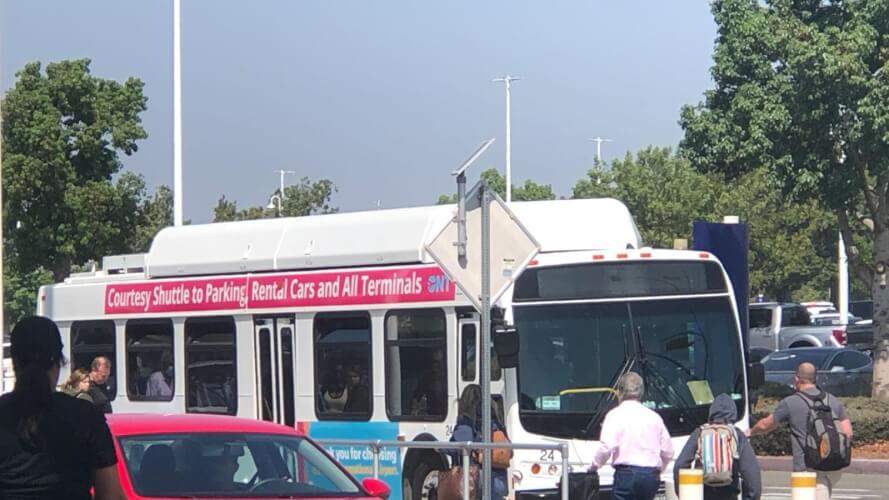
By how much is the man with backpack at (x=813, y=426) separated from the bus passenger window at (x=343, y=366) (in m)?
4.96

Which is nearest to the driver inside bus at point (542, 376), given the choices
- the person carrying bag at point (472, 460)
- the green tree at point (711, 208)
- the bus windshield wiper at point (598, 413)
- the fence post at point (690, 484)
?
the bus windshield wiper at point (598, 413)

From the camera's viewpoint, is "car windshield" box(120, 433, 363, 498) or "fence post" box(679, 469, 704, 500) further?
"fence post" box(679, 469, 704, 500)

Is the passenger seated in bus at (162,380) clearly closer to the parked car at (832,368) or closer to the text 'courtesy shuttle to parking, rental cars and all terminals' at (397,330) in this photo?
the text 'courtesy shuttle to parking, rental cars and all terminals' at (397,330)

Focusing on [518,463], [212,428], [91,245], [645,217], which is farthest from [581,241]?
[645,217]

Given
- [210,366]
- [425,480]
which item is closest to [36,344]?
[425,480]

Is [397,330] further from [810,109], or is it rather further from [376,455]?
[810,109]

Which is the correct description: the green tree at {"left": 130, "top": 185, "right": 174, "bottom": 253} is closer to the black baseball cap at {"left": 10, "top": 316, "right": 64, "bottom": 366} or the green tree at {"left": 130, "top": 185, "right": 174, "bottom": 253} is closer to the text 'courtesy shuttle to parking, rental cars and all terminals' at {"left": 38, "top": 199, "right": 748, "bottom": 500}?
the text 'courtesy shuttle to parking, rental cars and all terminals' at {"left": 38, "top": 199, "right": 748, "bottom": 500}

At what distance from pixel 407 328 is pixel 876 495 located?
696 centimetres

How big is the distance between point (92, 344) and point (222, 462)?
11.4 m

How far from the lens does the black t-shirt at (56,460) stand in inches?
216

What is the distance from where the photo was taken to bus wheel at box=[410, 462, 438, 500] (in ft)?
45.1

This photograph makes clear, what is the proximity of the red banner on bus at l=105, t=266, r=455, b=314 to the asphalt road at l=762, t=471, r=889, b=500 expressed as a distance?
5.80 metres

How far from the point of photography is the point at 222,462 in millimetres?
8469

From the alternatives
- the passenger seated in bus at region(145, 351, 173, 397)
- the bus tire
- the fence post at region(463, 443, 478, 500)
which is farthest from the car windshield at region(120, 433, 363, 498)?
the passenger seated in bus at region(145, 351, 173, 397)
